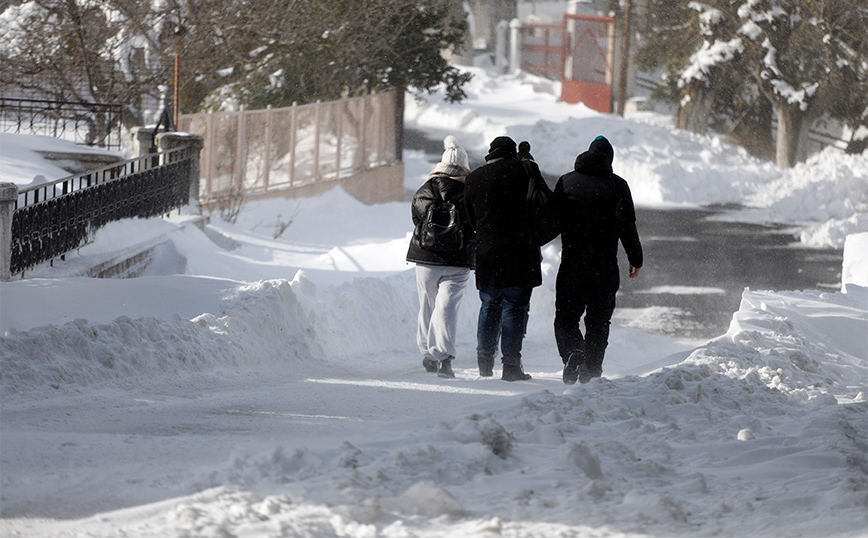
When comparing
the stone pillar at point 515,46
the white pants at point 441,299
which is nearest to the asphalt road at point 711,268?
the white pants at point 441,299

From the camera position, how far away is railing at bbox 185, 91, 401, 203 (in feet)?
55.6

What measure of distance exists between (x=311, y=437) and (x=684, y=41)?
96.1ft

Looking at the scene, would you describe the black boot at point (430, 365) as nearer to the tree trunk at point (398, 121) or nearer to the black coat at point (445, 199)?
the black coat at point (445, 199)

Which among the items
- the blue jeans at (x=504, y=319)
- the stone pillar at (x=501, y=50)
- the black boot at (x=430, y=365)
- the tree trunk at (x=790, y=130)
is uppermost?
the stone pillar at (x=501, y=50)

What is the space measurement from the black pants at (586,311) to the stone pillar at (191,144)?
7.30m

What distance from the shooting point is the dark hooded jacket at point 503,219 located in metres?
6.85

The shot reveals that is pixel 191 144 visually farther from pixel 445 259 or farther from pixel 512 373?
pixel 512 373

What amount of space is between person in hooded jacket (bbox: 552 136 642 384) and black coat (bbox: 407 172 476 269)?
71 centimetres

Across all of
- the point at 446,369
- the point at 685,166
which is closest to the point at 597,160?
the point at 446,369

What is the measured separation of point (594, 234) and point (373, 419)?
2.15 metres

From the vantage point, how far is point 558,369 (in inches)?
356

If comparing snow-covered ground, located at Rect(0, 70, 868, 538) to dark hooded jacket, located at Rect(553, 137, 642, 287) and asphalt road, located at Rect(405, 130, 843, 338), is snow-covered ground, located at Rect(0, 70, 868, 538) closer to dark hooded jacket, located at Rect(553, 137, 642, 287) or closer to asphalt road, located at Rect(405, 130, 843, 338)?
dark hooded jacket, located at Rect(553, 137, 642, 287)

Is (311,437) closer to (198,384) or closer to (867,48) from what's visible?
(198,384)

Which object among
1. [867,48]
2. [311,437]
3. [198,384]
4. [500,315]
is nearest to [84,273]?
[198,384]
